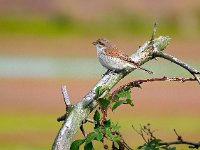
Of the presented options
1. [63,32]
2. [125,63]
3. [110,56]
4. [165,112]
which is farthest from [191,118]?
[63,32]

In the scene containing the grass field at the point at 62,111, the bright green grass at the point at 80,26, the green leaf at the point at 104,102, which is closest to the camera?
the green leaf at the point at 104,102

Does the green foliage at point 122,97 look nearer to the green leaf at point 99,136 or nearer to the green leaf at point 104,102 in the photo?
the green leaf at point 104,102

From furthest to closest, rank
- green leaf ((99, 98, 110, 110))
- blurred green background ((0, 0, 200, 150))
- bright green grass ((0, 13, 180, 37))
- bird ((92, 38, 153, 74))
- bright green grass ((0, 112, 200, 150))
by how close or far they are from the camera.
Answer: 1. bright green grass ((0, 13, 180, 37))
2. blurred green background ((0, 0, 200, 150))
3. bright green grass ((0, 112, 200, 150))
4. bird ((92, 38, 153, 74))
5. green leaf ((99, 98, 110, 110))

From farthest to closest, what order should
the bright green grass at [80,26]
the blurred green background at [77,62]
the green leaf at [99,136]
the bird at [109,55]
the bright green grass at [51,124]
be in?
the bright green grass at [80,26]
the blurred green background at [77,62]
the bright green grass at [51,124]
the bird at [109,55]
the green leaf at [99,136]

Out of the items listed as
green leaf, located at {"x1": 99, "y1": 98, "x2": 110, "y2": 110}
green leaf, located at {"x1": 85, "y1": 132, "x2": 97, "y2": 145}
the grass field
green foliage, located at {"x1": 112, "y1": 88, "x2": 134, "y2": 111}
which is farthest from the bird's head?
the grass field

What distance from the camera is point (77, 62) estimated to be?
117 feet

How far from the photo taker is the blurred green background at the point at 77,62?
66.7 ft

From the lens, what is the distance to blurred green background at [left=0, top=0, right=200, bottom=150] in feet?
66.7

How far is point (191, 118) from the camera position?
2188 cm

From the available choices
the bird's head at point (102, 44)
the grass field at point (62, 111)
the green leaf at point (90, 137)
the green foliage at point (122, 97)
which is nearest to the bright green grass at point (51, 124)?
the grass field at point (62, 111)

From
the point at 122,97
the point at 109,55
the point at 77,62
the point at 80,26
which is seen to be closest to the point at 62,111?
the point at 109,55

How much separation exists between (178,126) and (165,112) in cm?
330

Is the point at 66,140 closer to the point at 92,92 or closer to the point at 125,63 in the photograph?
the point at 92,92

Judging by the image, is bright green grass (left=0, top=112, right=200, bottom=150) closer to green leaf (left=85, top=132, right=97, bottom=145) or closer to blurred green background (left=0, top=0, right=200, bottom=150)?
blurred green background (left=0, top=0, right=200, bottom=150)
